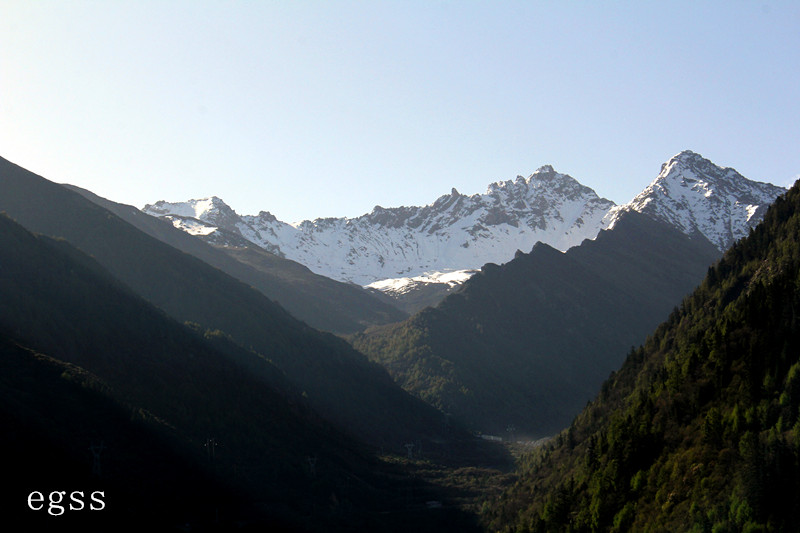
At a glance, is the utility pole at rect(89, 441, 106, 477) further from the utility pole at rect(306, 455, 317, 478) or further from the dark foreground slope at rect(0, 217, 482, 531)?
the utility pole at rect(306, 455, 317, 478)

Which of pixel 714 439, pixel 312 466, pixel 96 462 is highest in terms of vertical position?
pixel 714 439

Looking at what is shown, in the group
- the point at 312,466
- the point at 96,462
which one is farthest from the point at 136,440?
the point at 312,466

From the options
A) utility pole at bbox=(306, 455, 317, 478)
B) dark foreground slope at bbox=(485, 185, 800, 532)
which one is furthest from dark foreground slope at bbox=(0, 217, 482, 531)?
dark foreground slope at bbox=(485, 185, 800, 532)

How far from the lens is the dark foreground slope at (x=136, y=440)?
124625mm

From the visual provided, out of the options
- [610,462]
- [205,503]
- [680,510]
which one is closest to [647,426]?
[610,462]

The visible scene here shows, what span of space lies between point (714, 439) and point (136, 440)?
100m

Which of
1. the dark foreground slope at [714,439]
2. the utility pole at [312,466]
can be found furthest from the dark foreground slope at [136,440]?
the dark foreground slope at [714,439]

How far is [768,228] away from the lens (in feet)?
510

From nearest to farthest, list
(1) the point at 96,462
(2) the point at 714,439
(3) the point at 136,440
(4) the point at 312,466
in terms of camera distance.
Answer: (2) the point at 714,439 < (1) the point at 96,462 < (3) the point at 136,440 < (4) the point at 312,466

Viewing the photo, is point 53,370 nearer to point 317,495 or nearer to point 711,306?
point 317,495

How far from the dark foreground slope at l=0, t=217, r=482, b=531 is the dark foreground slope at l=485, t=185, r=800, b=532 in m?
50.4

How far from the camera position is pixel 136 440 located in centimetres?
14862

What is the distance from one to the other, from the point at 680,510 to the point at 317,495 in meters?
114

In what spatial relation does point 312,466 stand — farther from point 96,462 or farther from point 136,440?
point 96,462
